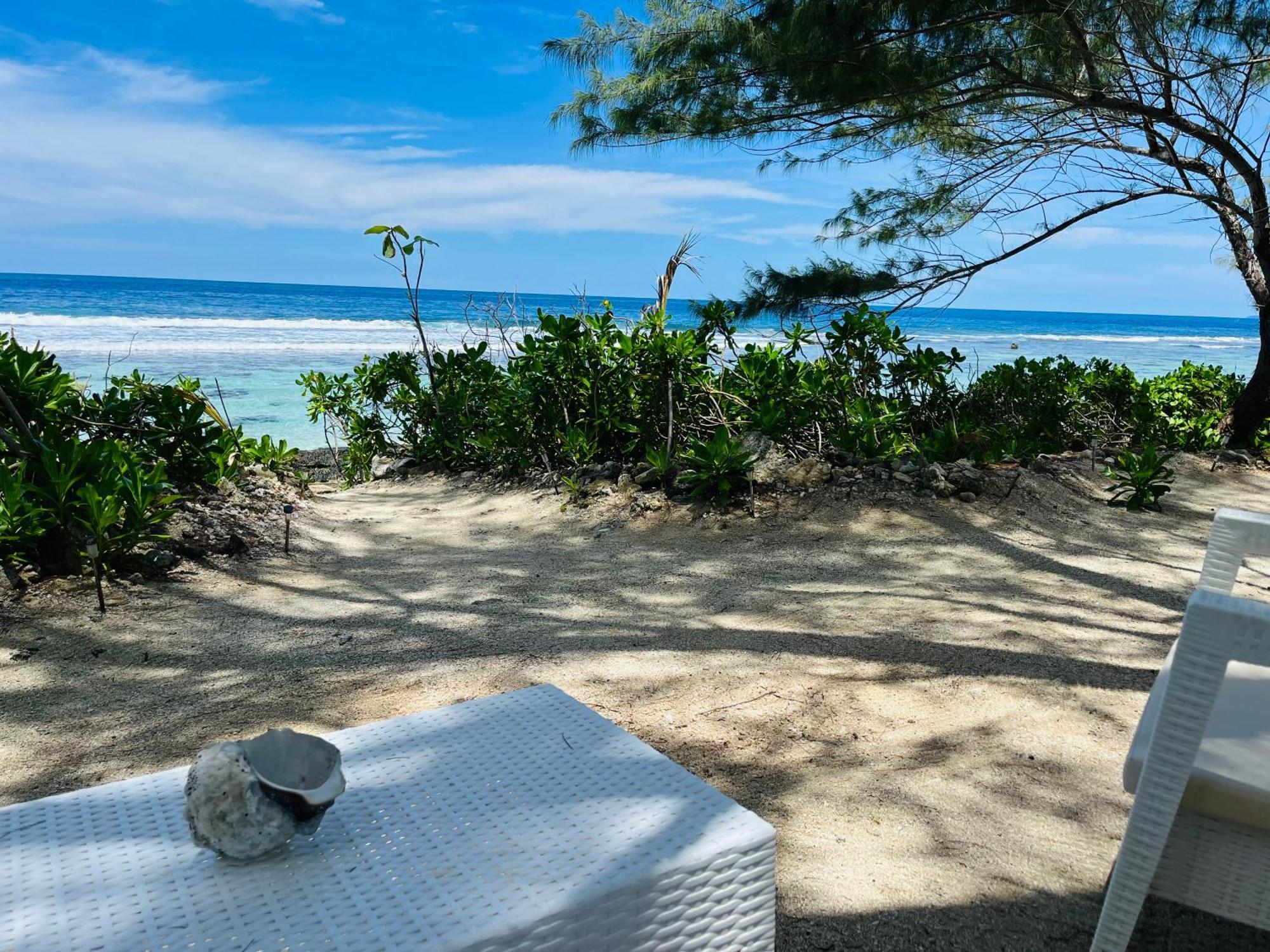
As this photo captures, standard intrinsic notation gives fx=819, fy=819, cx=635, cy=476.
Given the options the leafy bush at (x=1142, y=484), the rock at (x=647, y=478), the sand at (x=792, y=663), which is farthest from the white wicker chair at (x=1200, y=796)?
the leafy bush at (x=1142, y=484)

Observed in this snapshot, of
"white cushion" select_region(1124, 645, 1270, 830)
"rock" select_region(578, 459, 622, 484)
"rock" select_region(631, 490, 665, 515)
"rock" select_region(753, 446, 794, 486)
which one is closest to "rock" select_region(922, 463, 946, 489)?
"rock" select_region(753, 446, 794, 486)

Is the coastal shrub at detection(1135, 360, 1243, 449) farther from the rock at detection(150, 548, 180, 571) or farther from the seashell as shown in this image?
the seashell

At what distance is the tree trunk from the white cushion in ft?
17.8

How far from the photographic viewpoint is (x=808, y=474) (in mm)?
4328

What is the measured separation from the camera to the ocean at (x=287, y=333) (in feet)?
38.7

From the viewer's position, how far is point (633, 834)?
0.95 meters

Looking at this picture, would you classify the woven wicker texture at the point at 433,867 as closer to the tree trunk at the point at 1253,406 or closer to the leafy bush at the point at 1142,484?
the leafy bush at the point at 1142,484

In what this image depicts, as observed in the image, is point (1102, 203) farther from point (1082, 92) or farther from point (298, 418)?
point (298, 418)

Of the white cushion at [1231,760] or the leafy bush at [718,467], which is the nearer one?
the white cushion at [1231,760]

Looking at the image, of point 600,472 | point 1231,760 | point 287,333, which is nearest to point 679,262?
point 600,472

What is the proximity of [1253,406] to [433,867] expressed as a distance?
663cm

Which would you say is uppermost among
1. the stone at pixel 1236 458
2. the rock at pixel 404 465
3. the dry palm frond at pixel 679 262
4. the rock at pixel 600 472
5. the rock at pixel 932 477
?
the dry palm frond at pixel 679 262

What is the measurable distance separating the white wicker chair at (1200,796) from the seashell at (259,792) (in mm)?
1000

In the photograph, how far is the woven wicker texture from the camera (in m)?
→ 0.81
